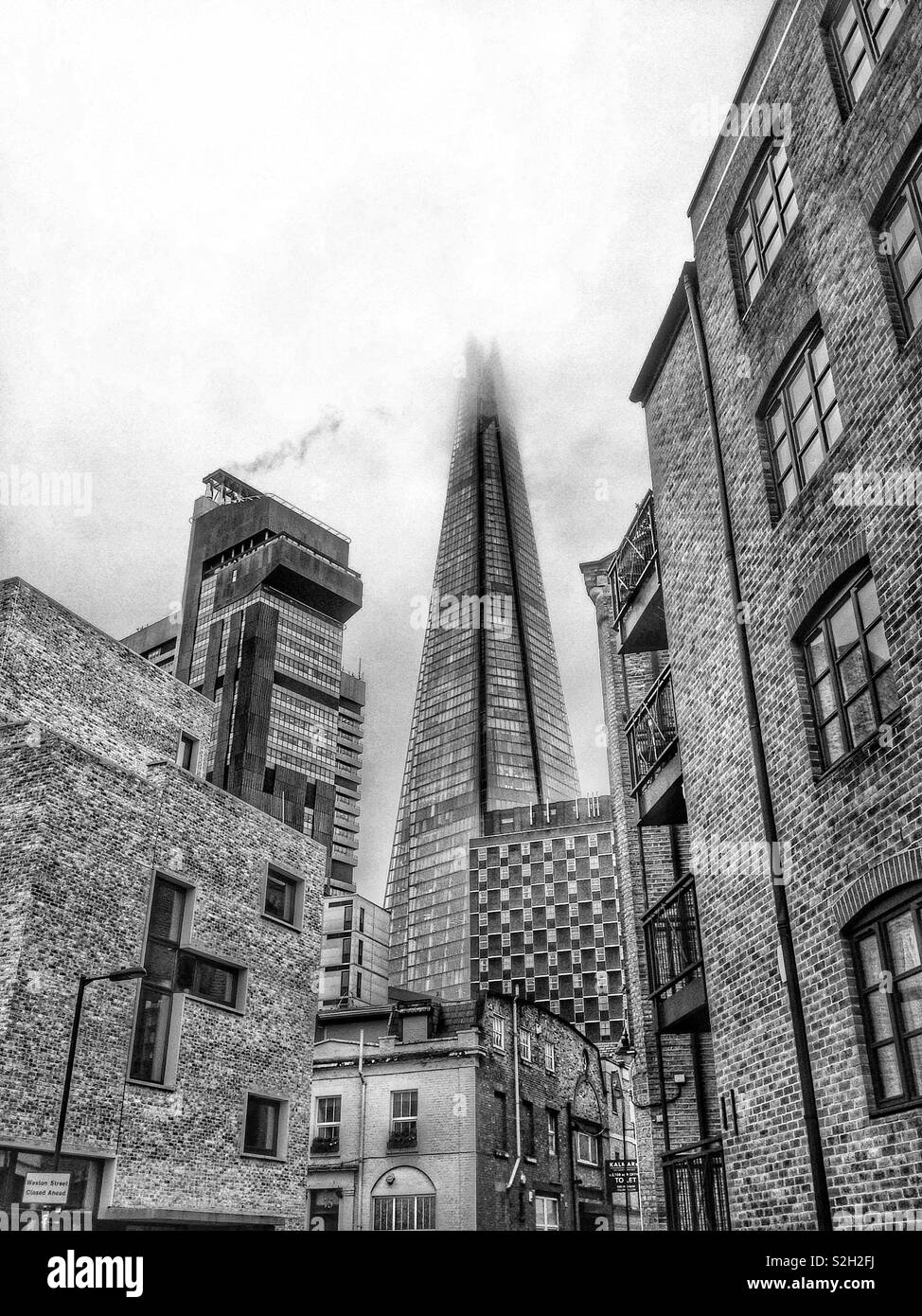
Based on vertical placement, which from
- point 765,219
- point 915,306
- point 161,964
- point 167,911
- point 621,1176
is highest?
point 765,219

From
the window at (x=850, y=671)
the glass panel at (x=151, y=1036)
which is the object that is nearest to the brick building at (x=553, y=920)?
the glass panel at (x=151, y=1036)

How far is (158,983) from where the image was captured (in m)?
21.1

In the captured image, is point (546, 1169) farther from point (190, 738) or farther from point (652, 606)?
point (652, 606)

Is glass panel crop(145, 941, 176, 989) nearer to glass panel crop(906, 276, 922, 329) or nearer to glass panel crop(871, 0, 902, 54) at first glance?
glass panel crop(906, 276, 922, 329)

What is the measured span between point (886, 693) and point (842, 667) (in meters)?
0.97

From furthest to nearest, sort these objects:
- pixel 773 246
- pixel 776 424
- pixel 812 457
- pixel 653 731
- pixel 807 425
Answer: pixel 653 731 < pixel 773 246 < pixel 776 424 < pixel 807 425 < pixel 812 457

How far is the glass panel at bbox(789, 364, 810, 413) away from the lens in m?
11.5

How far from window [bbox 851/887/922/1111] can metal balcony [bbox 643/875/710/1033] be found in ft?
12.6

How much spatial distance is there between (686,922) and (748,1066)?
4.05m

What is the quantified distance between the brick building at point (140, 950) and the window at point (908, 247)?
17.3 meters

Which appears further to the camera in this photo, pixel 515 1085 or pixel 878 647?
pixel 515 1085

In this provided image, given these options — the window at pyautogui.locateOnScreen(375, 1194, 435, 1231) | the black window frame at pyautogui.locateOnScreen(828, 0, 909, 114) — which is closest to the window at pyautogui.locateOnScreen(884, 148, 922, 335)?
the black window frame at pyautogui.locateOnScreen(828, 0, 909, 114)

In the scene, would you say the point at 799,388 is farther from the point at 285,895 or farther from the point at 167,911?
the point at 285,895

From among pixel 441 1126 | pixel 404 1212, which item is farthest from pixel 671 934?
pixel 404 1212
